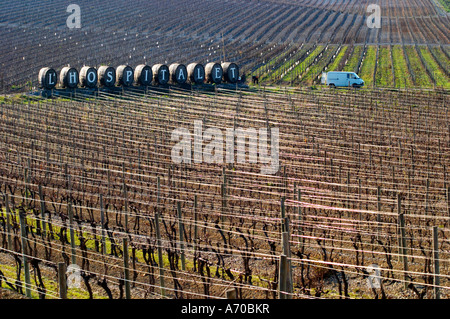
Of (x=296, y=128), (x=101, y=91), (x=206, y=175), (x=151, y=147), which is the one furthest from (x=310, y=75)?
(x=206, y=175)

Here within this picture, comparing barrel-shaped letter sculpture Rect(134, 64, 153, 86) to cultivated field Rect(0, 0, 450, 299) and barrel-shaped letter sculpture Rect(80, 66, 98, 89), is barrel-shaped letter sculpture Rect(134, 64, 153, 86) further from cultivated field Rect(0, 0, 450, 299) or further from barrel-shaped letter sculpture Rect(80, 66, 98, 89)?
barrel-shaped letter sculpture Rect(80, 66, 98, 89)

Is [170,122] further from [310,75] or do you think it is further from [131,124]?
[310,75]

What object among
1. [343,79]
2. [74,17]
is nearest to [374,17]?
[74,17]

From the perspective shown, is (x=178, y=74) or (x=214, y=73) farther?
(x=214, y=73)

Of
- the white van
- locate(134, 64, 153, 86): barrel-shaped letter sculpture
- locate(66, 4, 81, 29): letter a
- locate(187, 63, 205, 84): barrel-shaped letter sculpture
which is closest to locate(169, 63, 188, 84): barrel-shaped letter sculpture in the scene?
locate(187, 63, 205, 84): barrel-shaped letter sculpture

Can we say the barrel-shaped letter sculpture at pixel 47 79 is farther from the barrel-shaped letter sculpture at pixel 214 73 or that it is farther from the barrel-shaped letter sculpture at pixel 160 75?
the barrel-shaped letter sculpture at pixel 214 73

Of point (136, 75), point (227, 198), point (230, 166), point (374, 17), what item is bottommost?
point (230, 166)

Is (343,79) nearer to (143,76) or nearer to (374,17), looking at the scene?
(143,76)
